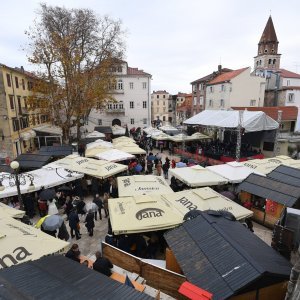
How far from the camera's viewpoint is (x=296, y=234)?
782 cm

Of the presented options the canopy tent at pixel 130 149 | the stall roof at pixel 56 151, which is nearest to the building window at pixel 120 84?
the canopy tent at pixel 130 149

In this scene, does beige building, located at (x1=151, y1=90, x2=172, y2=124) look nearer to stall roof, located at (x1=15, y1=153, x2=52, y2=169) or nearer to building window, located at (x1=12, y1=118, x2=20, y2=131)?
building window, located at (x1=12, y1=118, x2=20, y2=131)

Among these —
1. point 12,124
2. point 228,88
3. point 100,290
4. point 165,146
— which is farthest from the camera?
point 228,88

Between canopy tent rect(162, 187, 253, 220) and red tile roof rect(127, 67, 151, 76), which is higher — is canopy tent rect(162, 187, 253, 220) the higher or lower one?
the lower one

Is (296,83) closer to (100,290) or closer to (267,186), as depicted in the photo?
(267,186)

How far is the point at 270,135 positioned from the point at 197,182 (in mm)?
16918

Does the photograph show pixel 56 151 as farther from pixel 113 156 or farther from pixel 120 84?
pixel 120 84

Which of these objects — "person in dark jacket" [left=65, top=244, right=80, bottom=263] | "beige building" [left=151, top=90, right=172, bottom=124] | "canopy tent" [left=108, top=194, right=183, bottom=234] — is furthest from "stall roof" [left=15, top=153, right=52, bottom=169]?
"beige building" [left=151, top=90, right=172, bottom=124]

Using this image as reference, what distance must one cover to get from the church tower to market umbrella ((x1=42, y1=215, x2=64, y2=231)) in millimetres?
59028

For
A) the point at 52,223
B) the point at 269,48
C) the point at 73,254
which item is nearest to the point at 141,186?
the point at 52,223

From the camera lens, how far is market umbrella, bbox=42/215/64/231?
807 centimetres

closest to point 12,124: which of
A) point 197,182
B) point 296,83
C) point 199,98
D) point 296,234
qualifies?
point 197,182

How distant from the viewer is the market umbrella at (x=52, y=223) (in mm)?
8070

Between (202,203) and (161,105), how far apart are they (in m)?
84.4
